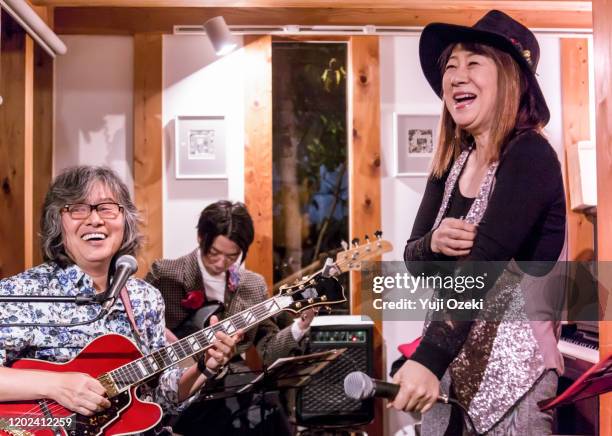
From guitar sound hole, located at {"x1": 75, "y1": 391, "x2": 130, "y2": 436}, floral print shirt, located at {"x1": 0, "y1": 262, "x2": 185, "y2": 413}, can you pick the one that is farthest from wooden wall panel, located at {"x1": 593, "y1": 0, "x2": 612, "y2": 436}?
guitar sound hole, located at {"x1": 75, "y1": 391, "x2": 130, "y2": 436}

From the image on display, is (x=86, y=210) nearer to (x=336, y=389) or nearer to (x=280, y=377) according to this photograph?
(x=280, y=377)

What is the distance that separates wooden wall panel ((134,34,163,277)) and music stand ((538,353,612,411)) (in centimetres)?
146

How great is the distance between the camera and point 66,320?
6.49 ft

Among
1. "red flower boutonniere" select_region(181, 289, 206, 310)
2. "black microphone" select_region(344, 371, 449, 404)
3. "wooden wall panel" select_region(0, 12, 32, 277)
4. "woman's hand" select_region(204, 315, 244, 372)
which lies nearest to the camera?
"black microphone" select_region(344, 371, 449, 404)

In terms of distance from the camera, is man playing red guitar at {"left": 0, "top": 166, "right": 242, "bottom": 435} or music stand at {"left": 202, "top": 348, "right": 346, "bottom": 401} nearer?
man playing red guitar at {"left": 0, "top": 166, "right": 242, "bottom": 435}

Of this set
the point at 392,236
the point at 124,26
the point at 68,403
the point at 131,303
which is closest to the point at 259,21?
the point at 124,26

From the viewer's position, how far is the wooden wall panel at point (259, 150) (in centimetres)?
238

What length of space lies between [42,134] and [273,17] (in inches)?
37.6

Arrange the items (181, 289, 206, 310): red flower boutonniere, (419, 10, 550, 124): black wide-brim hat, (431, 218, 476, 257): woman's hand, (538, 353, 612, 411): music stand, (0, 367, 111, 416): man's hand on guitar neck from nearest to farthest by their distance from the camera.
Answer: (538, 353, 612, 411): music stand → (431, 218, 476, 257): woman's hand → (419, 10, 550, 124): black wide-brim hat → (0, 367, 111, 416): man's hand on guitar neck → (181, 289, 206, 310): red flower boutonniere

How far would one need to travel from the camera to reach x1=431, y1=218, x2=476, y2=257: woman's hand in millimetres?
1613

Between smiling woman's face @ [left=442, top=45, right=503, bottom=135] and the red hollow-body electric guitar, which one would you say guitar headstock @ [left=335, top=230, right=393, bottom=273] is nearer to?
the red hollow-body electric guitar

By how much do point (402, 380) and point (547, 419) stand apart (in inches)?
17.2

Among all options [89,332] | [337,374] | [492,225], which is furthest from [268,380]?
[492,225]

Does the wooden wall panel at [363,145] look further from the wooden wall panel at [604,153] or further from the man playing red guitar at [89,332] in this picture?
the wooden wall panel at [604,153]
